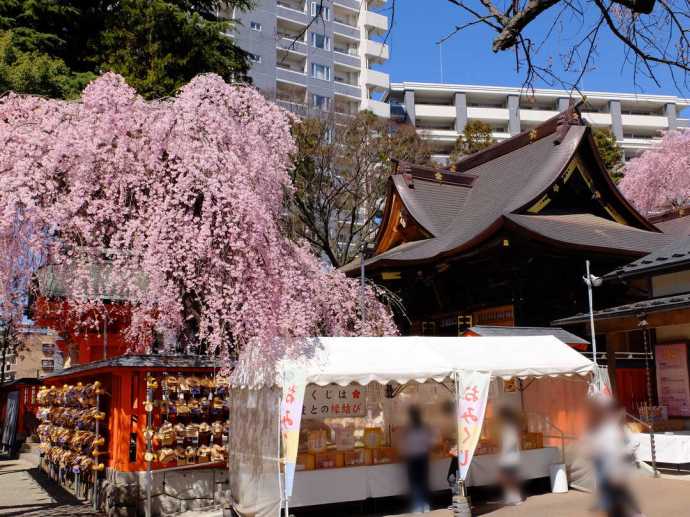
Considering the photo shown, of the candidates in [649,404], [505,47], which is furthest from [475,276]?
[505,47]

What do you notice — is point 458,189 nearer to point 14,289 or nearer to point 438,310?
point 438,310

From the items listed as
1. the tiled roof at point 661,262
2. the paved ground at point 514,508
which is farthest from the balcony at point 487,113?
the paved ground at point 514,508

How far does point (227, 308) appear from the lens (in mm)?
11945

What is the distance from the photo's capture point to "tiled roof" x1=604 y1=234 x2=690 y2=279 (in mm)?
14477

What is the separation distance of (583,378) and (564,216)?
283 inches

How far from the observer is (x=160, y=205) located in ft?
37.7

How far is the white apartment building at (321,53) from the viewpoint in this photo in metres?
57.9

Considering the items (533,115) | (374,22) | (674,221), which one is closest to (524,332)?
(674,221)

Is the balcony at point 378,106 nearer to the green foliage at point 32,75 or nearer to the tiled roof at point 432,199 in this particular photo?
the tiled roof at point 432,199

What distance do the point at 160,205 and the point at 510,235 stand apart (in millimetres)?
8418

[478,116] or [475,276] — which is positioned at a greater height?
[478,116]

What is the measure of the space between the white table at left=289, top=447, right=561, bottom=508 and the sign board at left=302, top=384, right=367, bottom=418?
1.12m

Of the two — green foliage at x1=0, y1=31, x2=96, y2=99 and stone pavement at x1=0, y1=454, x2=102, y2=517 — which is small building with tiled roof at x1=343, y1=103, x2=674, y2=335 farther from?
stone pavement at x1=0, y1=454, x2=102, y2=517

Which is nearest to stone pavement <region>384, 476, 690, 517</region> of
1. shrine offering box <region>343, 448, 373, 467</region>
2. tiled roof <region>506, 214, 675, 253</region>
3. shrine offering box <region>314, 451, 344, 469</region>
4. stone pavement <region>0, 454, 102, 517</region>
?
shrine offering box <region>343, 448, 373, 467</region>
